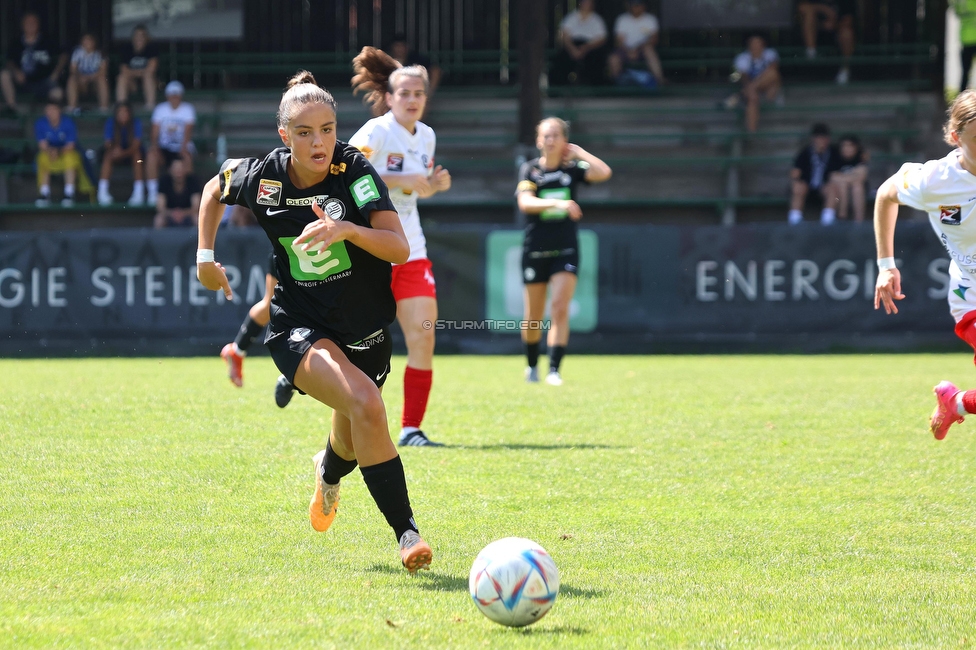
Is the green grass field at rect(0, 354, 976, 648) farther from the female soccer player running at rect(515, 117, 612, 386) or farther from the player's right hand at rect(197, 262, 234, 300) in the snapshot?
the female soccer player running at rect(515, 117, 612, 386)

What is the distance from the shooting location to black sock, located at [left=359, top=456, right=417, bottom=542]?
4.52 m

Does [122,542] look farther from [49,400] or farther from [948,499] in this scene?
[49,400]

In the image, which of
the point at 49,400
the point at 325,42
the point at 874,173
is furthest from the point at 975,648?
the point at 325,42

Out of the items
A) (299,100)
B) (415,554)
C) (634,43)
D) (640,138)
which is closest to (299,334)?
(299,100)

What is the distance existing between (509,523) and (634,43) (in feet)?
56.6

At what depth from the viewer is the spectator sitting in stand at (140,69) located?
20.8 meters

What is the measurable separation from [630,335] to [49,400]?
787cm

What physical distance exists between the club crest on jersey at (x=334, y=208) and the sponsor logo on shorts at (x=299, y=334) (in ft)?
1.51

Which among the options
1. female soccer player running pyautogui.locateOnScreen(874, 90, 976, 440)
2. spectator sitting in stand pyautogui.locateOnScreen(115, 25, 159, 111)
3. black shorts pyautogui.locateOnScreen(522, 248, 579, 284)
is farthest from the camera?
spectator sitting in stand pyautogui.locateOnScreen(115, 25, 159, 111)

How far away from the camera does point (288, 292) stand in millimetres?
4871

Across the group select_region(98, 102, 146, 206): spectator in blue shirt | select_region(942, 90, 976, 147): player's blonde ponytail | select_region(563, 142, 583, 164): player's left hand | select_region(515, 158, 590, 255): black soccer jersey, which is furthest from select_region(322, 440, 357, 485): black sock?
select_region(98, 102, 146, 206): spectator in blue shirt

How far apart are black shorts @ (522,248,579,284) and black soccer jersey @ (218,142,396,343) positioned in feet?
22.8

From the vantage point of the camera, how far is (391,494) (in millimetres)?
4520

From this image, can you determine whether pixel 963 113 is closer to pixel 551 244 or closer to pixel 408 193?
pixel 408 193
